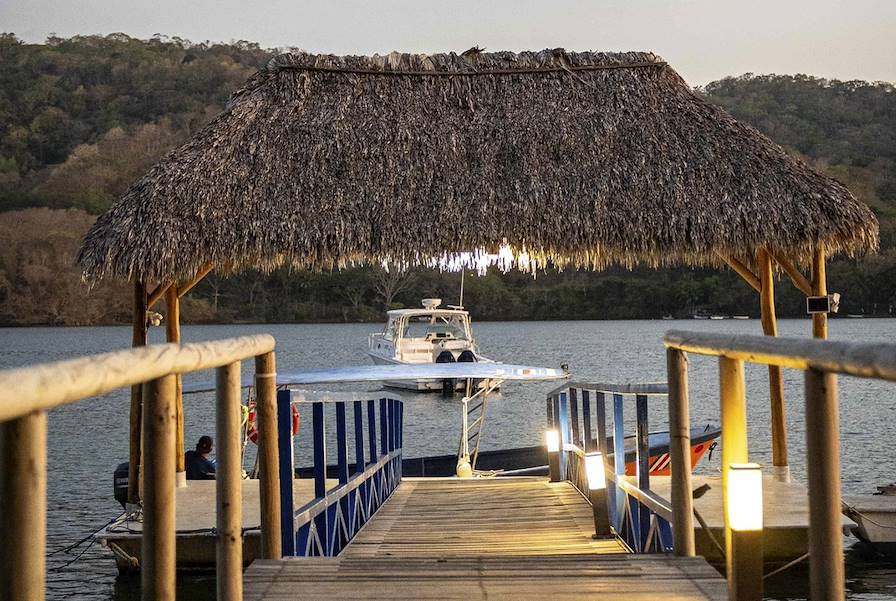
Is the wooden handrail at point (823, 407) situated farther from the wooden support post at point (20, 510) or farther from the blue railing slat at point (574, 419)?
the blue railing slat at point (574, 419)

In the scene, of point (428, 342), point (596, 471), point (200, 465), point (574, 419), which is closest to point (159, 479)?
point (596, 471)

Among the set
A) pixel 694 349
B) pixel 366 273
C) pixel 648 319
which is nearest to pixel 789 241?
pixel 694 349

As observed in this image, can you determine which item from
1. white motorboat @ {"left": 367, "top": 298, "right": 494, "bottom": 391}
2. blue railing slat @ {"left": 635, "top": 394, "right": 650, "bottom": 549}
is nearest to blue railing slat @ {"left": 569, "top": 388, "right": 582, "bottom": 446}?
blue railing slat @ {"left": 635, "top": 394, "right": 650, "bottom": 549}

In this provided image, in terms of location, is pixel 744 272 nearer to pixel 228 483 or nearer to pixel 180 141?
pixel 228 483

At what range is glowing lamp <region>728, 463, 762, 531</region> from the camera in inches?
122

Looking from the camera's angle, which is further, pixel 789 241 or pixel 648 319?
pixel 648 319

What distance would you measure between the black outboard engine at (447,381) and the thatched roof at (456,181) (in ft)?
49.6

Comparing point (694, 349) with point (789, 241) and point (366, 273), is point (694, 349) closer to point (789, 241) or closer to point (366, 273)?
point (789, 241)

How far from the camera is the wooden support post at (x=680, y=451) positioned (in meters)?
3.81

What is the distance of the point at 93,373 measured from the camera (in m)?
1.77

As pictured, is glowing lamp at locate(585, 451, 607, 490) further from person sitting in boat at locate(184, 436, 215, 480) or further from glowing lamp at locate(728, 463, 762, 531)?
person sitting in boat at locate(184, 436, 215, 480)

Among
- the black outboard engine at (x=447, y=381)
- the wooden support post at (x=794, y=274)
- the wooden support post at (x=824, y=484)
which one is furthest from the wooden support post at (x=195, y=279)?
the black outboard engine at (x=447, y=381)

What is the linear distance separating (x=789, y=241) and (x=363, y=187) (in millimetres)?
3744

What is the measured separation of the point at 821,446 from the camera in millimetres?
2154
